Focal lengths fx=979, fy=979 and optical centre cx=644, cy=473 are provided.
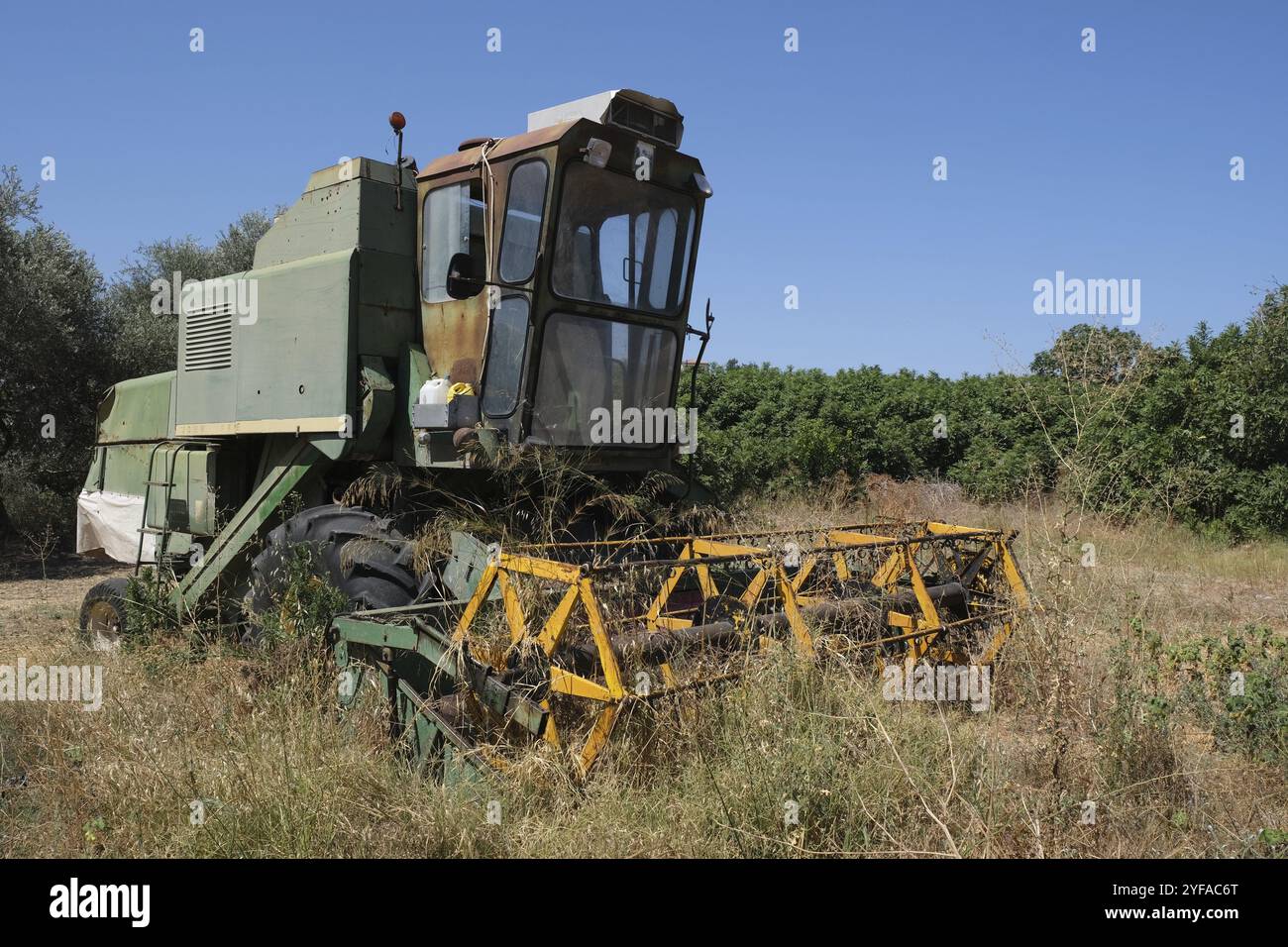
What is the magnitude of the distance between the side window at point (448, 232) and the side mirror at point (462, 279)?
358mm

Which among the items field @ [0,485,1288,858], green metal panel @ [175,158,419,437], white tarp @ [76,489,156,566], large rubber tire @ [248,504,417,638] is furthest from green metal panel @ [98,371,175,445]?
field @ [0,485,1288,858]

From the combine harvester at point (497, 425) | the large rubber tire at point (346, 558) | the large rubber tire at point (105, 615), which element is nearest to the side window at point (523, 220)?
the combine harvester at point (497, 425)

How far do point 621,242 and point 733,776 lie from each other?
11.8 ft

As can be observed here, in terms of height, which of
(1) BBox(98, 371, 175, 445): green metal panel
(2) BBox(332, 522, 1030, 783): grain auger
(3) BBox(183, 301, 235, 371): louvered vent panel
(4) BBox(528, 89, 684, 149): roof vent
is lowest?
(2) BBox(332, 522, 1030, 783): grain auger

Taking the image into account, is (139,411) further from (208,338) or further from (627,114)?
(627,114)

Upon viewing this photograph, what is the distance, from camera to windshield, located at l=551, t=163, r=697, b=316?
589 centimetres

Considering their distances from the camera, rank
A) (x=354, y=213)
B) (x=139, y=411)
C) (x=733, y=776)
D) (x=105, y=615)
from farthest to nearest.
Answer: (x=139, y=411)
(x=105, y=615)
(x=354, y=213)
(x=733, y=776)

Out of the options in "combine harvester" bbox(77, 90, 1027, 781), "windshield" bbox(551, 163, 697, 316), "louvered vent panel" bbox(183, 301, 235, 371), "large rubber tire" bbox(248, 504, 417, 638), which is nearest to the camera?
"combine harvester" bbox(77, 90, 1027, 781)

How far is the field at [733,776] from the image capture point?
375 centimetres

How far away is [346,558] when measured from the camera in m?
5.39

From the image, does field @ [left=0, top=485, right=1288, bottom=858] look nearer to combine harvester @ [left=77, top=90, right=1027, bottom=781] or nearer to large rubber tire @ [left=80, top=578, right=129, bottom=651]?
combine harvester @ [left=77, top=90, right=1027, bottom=781]

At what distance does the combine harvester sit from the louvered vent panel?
40mm

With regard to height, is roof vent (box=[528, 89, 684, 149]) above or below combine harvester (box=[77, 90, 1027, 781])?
above

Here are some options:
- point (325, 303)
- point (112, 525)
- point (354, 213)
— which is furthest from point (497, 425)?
point (112, 525)
